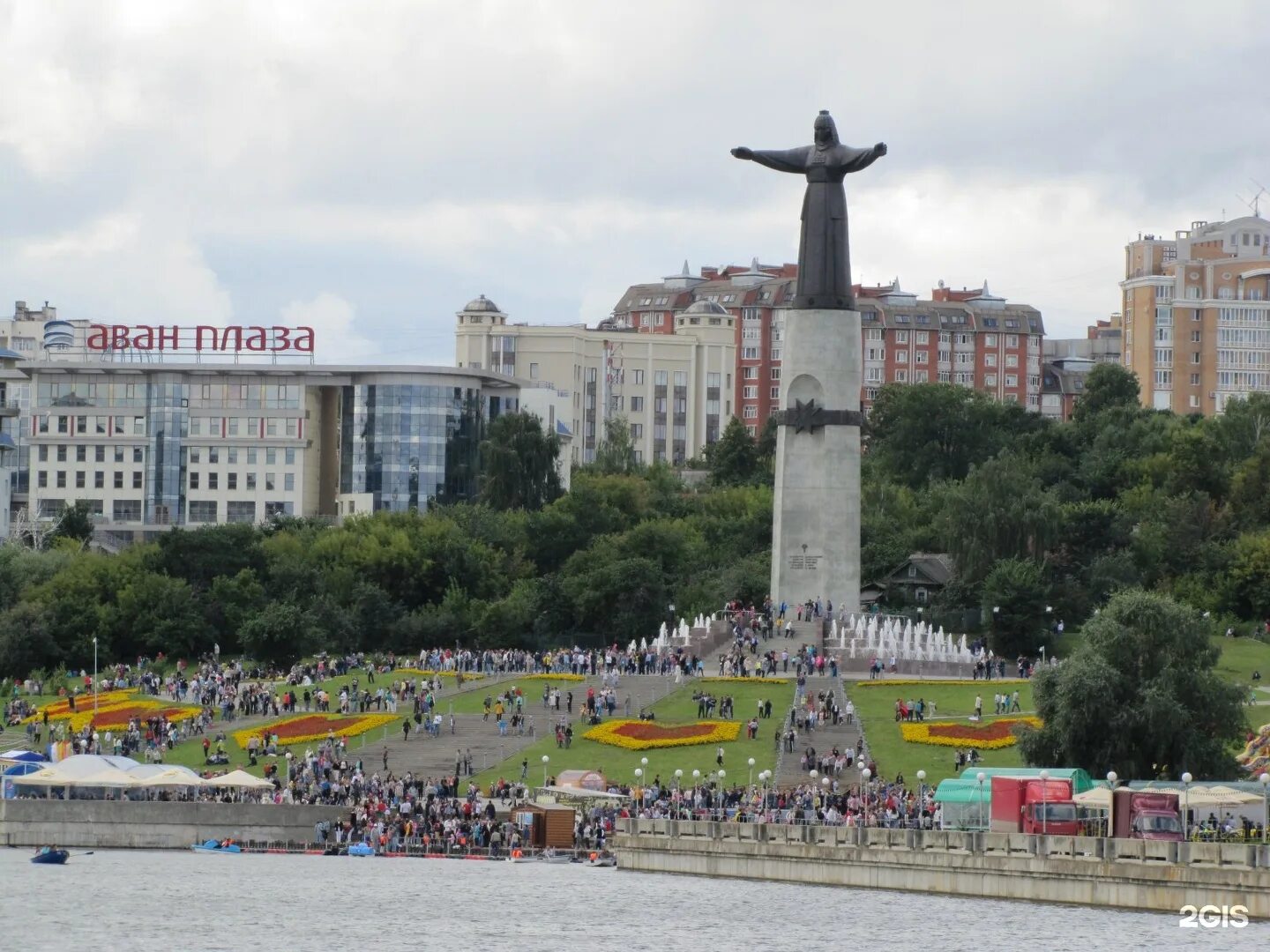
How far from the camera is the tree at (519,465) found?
411ft

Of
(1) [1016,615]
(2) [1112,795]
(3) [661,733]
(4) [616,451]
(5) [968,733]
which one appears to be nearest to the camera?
(2) [1112,795]

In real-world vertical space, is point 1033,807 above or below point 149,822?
above

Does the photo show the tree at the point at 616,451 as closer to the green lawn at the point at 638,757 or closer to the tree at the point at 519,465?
the tree at the point at 519,465

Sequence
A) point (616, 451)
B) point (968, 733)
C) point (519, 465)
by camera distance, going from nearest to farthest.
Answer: point (968, 733) < point (519, 465) < point (616, 451)

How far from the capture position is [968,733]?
69250mm

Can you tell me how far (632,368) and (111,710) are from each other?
314 ft

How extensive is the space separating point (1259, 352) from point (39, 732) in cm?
12146

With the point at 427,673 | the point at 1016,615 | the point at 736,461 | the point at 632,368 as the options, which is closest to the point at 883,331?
the point at 632,368

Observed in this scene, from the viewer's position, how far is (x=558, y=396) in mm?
158750

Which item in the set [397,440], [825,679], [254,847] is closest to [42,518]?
[397,440]

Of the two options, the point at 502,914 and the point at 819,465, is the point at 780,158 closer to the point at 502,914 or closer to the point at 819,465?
the point at 819,465

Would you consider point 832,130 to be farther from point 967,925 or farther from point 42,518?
point 42,518

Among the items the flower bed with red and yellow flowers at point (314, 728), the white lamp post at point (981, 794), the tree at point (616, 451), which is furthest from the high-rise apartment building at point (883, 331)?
the white lamp post at point (981, 794)

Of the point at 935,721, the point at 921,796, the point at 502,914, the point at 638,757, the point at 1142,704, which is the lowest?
the point at 502,914
